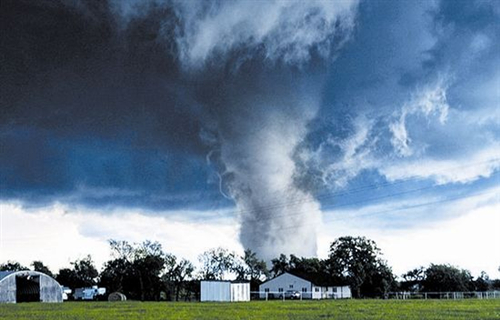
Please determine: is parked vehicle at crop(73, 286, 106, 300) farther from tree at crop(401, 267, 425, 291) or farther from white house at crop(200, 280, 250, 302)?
tree at crop(401, 267, 425, 291)

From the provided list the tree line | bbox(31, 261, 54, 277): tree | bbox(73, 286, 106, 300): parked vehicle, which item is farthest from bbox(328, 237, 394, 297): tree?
bbox(31, 261, 54, 277): tree

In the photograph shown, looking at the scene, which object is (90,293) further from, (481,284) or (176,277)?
(481,284)

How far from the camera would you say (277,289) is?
94.2m

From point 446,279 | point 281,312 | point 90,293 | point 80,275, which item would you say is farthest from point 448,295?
point 80,275

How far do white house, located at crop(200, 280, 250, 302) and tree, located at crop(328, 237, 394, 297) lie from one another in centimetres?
1799

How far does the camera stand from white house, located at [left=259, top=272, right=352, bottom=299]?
8694cm

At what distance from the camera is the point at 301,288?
91938 mm

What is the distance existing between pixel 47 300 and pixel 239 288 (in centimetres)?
2422

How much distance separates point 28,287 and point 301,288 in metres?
38.5

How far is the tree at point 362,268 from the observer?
86812 mm

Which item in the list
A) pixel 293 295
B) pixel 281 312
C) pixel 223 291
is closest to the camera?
pixel 281 312

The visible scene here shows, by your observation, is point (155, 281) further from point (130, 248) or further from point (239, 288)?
point (239, 288)

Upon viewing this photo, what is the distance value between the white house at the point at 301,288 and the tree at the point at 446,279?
12.9 metres

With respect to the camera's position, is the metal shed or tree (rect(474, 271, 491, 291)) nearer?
the metal shed
